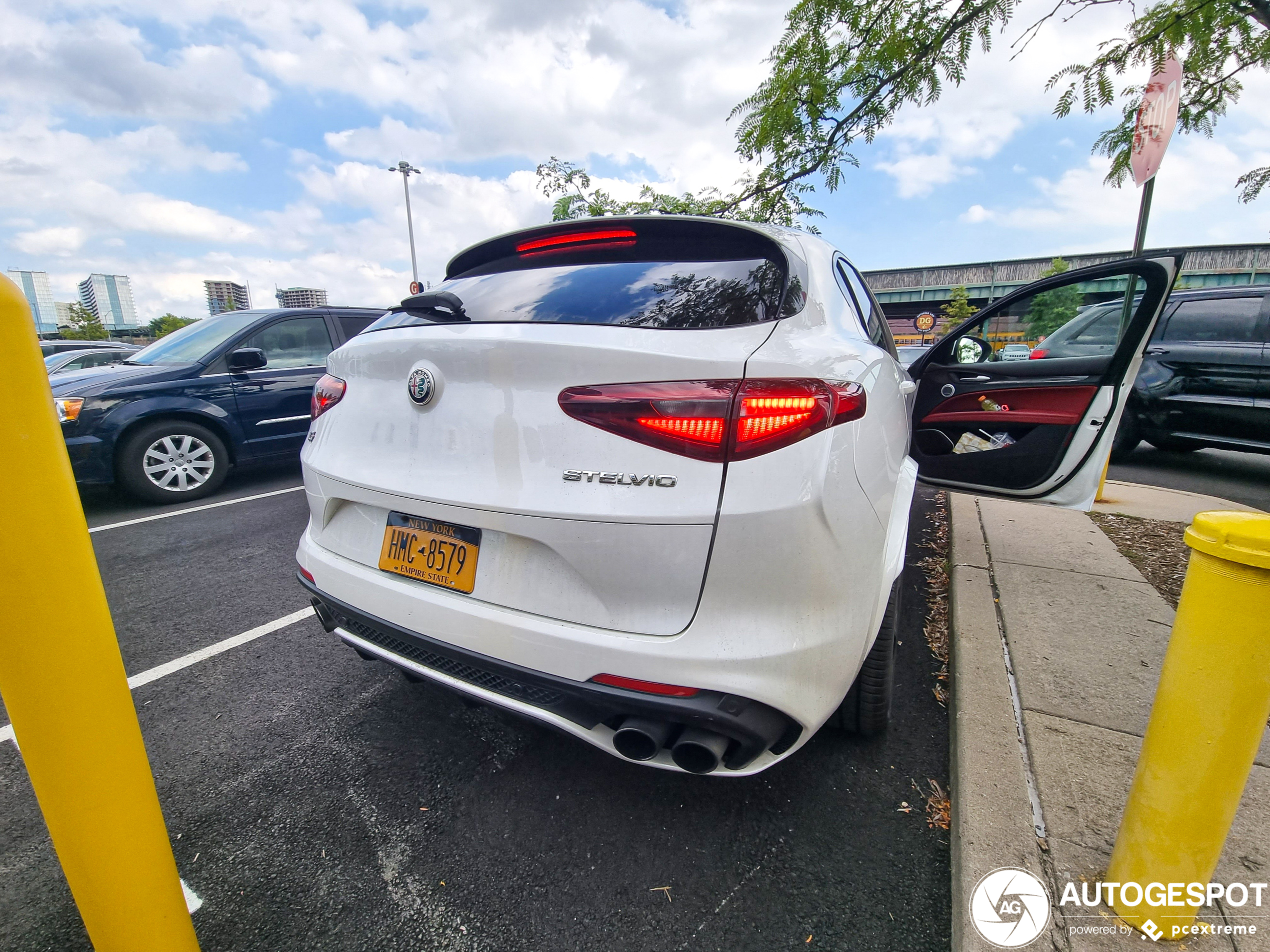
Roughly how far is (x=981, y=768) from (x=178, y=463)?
20.2 feet

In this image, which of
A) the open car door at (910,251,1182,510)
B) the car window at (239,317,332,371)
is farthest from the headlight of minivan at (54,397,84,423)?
the open car door at (910,251,1182,510)

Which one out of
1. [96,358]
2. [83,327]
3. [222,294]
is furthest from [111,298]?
[96,358]

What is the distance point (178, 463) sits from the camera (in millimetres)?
5098

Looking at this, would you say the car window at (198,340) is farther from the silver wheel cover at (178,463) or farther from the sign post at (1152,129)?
the sign post at (1152,129)

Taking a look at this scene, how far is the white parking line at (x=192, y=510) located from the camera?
175 inches

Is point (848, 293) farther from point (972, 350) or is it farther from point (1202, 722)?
point (972, 350)

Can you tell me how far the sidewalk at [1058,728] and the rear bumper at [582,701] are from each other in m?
0.63

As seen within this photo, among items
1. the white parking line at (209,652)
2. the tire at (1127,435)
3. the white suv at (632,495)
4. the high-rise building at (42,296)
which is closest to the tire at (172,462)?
the white parking line at (209,652)

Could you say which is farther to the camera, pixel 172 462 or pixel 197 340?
pixel 197 340

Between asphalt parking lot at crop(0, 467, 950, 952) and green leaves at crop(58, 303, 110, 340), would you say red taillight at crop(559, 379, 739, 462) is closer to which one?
asphalt parking lot at crop(0, 467, 950, 952)

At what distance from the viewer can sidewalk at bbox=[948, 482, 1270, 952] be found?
1411 mm

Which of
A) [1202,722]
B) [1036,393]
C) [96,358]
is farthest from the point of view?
[96,358]

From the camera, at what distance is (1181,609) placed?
1138 mm

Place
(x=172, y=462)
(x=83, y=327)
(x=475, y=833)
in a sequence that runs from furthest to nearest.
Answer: (x=83, y=327) → (x=172, y=462) → (x=475, y=833)
